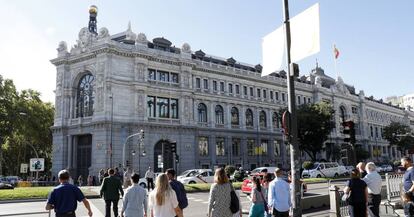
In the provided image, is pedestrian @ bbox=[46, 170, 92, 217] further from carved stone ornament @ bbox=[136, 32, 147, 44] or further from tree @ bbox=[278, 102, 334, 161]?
tree @ bbox=[278, 102, 334, 161]

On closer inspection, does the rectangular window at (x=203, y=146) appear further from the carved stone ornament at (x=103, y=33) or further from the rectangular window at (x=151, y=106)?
the carved stone ornament at (x=103, y=33)

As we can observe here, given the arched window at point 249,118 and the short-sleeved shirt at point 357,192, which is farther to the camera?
the arched window at point 249,118

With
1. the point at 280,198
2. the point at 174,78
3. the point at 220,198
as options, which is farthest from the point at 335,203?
the point at 174,78

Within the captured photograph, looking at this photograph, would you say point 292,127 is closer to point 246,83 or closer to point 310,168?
point 310,168

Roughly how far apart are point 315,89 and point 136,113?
39.4 m

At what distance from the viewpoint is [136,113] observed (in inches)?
1944

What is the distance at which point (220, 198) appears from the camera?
27.2 ft

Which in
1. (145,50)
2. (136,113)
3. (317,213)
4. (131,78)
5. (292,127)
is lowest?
(317,213)

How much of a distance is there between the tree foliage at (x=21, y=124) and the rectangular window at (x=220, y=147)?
24.4 m

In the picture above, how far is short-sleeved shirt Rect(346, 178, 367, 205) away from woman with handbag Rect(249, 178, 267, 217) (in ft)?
7.38

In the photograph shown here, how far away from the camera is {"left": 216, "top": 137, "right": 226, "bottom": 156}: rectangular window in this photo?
58.3 m

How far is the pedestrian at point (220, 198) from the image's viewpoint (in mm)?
8297

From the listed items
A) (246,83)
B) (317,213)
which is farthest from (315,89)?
(317,213)

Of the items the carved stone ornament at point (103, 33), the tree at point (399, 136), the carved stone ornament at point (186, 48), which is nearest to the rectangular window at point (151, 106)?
the carved stone ornament at point (186, 48)
